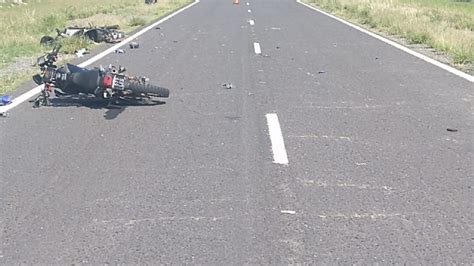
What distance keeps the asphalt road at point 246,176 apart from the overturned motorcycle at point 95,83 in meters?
0.23

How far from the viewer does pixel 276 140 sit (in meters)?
7.16

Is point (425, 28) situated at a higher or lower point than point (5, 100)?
lower

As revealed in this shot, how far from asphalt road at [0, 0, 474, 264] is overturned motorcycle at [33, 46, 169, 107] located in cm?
23

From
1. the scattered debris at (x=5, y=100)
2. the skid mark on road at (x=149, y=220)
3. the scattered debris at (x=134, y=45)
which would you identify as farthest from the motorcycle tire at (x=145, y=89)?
the scattered debris at (x=134, y=45)

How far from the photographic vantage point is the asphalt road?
4469 millimetres

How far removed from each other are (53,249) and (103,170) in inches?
70.2

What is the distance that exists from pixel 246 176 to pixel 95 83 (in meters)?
3.43

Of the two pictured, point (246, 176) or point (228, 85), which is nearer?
point (246, 176)

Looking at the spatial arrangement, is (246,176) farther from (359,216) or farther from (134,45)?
(134,45)

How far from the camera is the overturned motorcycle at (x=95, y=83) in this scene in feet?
27.6

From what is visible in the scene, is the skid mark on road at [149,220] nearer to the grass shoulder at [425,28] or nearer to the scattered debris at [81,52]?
the grass shoulder at [425,28]

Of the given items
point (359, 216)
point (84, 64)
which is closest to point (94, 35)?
point (84, 64)

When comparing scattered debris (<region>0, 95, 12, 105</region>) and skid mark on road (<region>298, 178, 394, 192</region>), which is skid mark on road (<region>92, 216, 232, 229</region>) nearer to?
skid mark on road (<region>298, 178, 394, 192</region>)

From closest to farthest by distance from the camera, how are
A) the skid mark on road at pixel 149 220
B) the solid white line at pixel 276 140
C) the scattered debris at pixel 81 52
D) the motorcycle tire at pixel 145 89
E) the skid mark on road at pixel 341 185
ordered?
the skid mark on road at pixel 149 220 → the skid mark on road at pixel 341 185 → the solid white line at pixel 276 140 → the motorcycle tire at pixel 145 89 → the scattered debris at pixel 81 52
